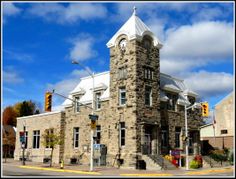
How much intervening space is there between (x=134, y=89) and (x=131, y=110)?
6.46 feet

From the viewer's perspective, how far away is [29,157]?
4525cm

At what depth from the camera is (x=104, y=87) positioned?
38625mm

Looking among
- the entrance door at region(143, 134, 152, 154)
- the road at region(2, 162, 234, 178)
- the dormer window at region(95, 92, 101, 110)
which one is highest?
the dormer window at region(95, 92, 101, 110)

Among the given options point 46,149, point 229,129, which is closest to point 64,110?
point 46,149

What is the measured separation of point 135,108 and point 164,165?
18.7 ft

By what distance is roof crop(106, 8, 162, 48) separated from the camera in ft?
114

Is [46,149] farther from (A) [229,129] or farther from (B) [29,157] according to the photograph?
(A) [229,129]

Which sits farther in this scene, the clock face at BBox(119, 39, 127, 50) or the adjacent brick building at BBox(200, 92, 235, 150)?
the adjacent brick building at BBox(200, 92, 235, 150)

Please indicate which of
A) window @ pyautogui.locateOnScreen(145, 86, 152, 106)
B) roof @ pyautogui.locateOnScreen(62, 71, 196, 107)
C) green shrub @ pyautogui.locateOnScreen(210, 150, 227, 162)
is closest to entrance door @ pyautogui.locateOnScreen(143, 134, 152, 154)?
window @ pyautogui.locateOnScreen(145, 86, 152, 106)

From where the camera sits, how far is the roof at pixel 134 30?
3479cm

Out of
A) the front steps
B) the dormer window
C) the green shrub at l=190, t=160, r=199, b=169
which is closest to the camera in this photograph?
the front steps

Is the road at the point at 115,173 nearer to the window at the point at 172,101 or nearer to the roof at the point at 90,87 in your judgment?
the roof at the point at 90,87

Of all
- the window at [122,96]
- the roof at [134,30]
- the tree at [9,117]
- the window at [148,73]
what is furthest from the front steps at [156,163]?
the tree at [9,117]

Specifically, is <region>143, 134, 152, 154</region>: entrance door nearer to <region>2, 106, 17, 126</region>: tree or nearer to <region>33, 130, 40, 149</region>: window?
<region>33, 130, 40, 149</region>: window
